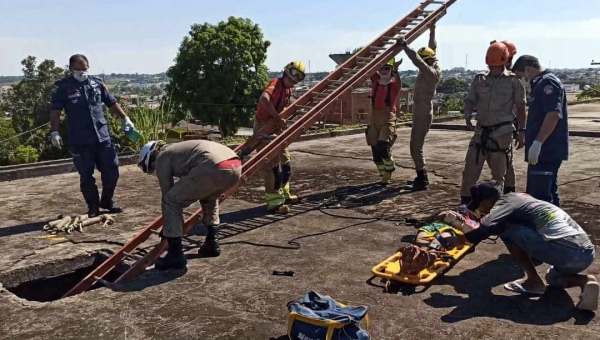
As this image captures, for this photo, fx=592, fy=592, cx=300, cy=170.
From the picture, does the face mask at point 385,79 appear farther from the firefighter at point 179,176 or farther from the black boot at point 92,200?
the black boot at point 92,200

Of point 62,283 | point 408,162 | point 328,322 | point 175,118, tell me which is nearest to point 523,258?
point 328,322

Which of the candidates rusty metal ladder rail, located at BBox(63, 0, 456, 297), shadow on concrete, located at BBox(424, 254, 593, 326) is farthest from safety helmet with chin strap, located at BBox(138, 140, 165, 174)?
shadow on concrete, located at BBox(424, 254, 593, 326)

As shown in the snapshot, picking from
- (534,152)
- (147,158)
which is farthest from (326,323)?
(534,152)

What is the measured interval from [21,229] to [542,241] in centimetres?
576

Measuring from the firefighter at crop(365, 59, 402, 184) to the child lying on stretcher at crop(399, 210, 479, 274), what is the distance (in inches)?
117

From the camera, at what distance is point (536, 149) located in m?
5.43

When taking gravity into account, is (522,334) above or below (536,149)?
below

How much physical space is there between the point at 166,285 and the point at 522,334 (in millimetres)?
2890

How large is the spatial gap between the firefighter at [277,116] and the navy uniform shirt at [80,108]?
2.08 m

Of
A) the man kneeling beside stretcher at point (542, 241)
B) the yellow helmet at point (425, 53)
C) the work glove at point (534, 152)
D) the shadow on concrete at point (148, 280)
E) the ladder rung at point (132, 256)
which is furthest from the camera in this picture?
the yellow helmet at point (425, 53)

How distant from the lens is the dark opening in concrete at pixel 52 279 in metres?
5.75

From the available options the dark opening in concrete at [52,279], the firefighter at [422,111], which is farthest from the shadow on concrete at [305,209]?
the dark opening in concrete at [52,279]

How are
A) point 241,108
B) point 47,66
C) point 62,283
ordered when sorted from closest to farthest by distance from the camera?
point 62,283 → point 241,108 → point 47,66

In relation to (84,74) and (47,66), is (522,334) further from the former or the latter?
(47,66)
